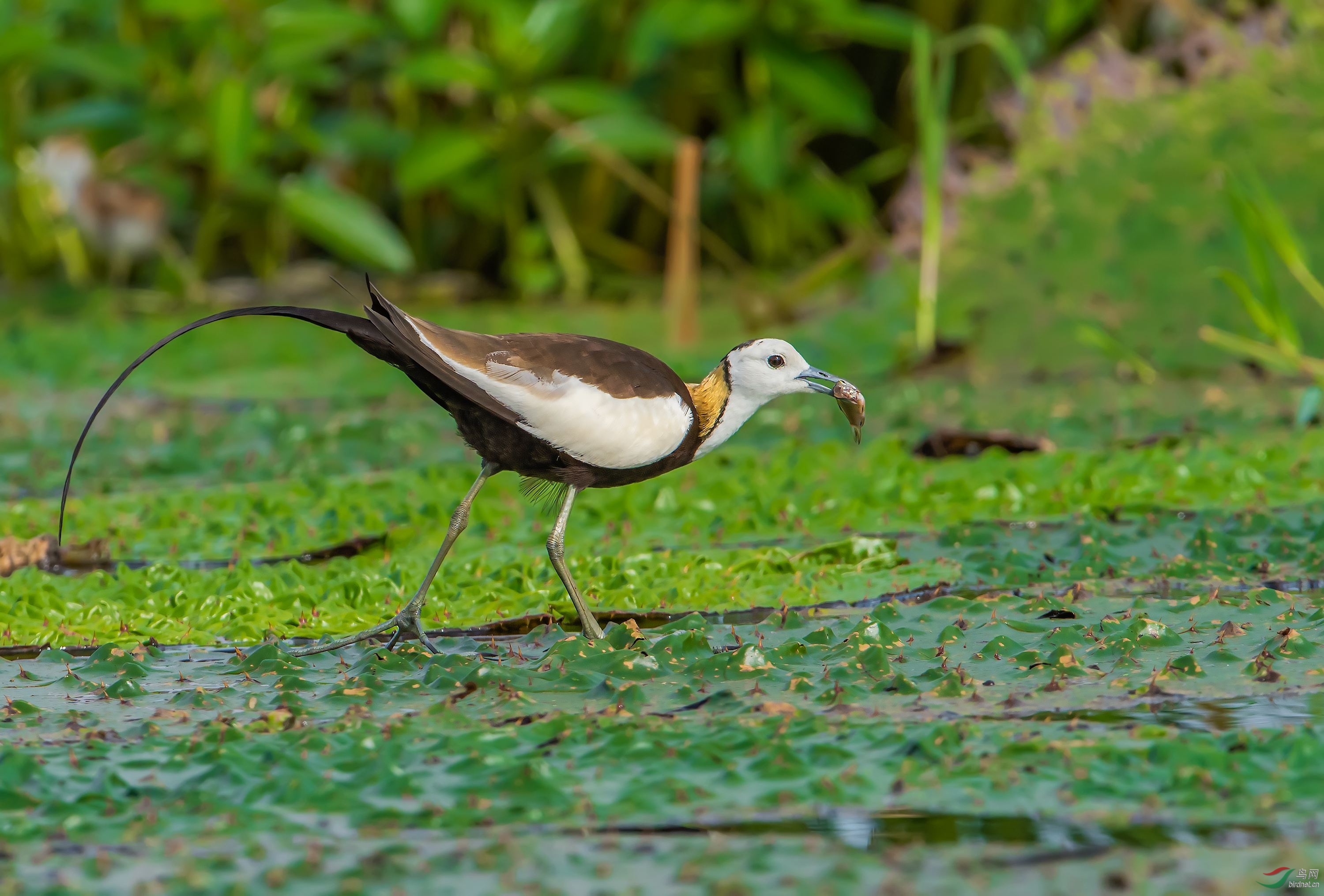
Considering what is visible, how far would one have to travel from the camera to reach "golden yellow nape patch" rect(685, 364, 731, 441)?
3260 mm

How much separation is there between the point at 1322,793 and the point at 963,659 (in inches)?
31.1

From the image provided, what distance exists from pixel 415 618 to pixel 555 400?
0.49 m

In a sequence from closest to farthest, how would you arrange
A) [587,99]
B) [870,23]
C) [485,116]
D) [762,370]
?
[762,370] < [870,23] < [587,99] < [485,116]

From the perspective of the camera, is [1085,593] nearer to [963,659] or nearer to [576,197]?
[963,659]

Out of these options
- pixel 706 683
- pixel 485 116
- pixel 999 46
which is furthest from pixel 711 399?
pixel 485 116

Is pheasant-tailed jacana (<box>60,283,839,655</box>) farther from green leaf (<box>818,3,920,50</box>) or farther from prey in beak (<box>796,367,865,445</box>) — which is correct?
green leaf (<box>818,3,920,50</box>)

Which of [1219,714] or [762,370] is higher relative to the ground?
[762,370]

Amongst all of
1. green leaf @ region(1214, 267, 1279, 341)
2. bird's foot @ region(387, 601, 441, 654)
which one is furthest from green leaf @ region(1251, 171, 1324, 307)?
bird's foot @ region(387, 601, 441, 654)

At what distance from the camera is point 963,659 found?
291 centimetres

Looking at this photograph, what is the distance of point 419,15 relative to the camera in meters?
7.42

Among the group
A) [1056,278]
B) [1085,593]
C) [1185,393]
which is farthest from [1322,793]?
[1056,278]

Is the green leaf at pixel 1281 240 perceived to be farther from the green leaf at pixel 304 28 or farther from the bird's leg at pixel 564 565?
the green leaf at pixel 304 28

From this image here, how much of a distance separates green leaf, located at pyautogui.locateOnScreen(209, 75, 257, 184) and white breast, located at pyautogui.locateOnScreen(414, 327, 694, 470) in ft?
15.5

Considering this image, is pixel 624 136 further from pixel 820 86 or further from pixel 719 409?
pixel 719 409
